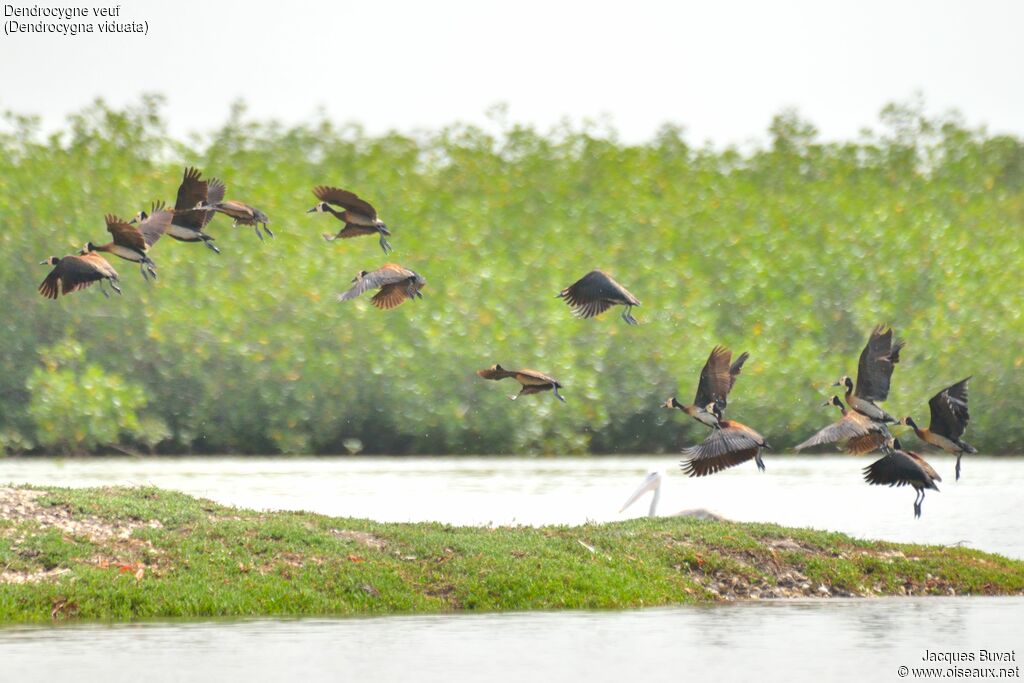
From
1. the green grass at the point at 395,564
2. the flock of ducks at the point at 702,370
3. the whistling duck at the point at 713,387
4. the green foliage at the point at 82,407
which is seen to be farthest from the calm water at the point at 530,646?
the green foliage at the point at 82,407

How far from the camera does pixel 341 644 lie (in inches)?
659

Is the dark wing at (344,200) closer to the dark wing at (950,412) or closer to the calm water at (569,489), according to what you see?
the dark wing at (950,412)

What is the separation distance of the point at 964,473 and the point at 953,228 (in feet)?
41.1

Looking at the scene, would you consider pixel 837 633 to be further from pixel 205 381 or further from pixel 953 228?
pixel 953 228

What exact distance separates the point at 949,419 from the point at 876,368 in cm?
107

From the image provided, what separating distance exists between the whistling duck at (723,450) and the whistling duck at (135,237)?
6.18 m

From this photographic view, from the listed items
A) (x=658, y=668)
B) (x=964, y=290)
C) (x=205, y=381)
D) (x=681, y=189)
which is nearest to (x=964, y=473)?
(x=964, y=290)

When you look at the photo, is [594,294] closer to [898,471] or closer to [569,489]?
[898,471]

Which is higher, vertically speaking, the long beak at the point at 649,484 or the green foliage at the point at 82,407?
the green foliage at the point at 82,407

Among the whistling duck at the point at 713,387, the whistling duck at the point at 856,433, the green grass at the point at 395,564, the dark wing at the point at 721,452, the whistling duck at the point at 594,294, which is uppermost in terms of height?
the whistling duck at the point at 594,294

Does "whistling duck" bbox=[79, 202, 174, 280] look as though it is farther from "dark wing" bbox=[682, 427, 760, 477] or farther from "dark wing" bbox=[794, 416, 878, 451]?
"dark wing" bbox=[794, 416, 878, 451]

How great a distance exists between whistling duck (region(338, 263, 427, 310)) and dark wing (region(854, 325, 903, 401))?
16.7 ft

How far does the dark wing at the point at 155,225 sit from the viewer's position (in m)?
18.5

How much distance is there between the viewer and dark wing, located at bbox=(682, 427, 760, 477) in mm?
16891
